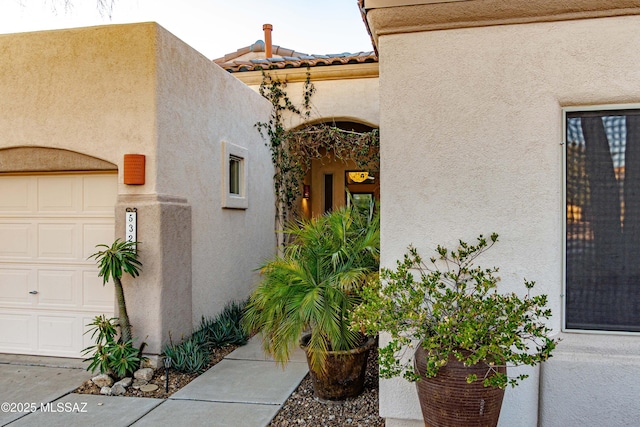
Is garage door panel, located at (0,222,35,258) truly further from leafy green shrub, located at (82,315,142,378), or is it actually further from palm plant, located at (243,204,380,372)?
palm plant, located at (243,204,380,372)

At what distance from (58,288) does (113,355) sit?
162cm

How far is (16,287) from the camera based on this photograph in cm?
671

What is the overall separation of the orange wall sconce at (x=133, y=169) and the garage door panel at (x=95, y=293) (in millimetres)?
1477

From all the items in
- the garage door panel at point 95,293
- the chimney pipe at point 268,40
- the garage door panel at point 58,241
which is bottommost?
the garage door panel at point 95,293

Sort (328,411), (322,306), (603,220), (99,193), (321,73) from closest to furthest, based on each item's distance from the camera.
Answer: (603,220)
(322,306)
(328,411)
(99,193)
(321,73)

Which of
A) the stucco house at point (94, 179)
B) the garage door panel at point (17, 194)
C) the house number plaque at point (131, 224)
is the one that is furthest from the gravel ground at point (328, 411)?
the garage door panel at point (17, 194)

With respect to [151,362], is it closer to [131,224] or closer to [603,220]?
[131,224]

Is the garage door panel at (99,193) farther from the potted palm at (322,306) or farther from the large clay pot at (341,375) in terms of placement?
the large clay pot at (341,375)

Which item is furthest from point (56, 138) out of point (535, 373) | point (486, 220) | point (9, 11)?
point (535, 373)

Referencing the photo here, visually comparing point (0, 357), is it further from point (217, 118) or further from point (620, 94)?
point (620, 94)

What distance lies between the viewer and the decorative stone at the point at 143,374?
18.7 feet

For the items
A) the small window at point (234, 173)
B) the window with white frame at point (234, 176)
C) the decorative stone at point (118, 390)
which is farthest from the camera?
the small window at point (234, 173)

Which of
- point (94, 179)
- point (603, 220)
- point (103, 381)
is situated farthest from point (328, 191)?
point (603, 220)

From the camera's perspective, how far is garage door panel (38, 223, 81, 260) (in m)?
6.49
